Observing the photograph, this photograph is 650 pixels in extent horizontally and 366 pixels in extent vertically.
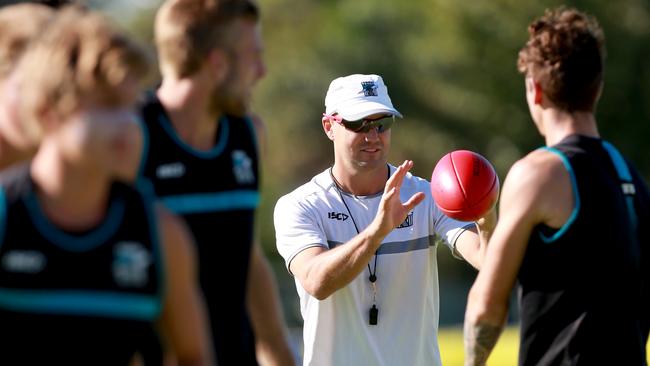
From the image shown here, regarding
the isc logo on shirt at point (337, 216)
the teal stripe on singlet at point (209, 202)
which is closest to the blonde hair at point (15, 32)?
the teal stripe on singlet at point (209, 202)

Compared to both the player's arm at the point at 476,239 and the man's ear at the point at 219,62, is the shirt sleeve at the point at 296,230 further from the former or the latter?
the man's ear at the point at 219,62

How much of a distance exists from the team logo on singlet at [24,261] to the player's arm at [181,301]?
1.31 ft

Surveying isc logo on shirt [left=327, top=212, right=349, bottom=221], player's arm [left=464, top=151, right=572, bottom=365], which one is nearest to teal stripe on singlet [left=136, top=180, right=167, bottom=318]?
player's arm [left=464, top=151, right=572, bottom=365]

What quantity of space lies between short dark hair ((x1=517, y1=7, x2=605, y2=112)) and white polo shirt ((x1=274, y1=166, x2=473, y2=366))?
1.93 metres

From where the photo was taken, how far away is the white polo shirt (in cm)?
695

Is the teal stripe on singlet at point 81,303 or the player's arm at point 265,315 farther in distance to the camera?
the player's arm at point 265,315

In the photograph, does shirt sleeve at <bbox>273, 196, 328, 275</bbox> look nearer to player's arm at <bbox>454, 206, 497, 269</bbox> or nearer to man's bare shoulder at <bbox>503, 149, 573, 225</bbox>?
player's arm at <bbox>454, 206, 497, 269</bbox>

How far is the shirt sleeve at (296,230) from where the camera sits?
7.02 metres

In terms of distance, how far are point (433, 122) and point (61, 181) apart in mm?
35219

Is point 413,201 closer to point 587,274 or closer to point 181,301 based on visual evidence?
point 587,274

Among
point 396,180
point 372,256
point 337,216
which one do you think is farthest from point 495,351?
point 396,180

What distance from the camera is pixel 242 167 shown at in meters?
5.25

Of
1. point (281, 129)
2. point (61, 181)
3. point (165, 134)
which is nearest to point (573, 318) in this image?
point (165, 134)

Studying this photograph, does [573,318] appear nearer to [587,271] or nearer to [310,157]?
[587,271]
